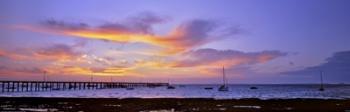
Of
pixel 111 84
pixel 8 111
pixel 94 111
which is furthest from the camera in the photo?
pixel 111 84

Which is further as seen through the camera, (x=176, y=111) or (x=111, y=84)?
(x=111, y=84)

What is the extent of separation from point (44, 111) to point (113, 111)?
5463 mm


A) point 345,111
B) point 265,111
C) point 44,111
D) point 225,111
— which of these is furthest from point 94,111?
point 345,111

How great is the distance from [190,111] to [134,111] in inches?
181

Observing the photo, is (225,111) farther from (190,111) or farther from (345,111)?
(345,111)

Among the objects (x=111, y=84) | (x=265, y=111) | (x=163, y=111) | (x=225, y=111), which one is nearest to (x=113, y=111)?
(x=163, y=111)

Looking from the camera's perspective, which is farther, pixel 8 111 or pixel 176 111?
pixel 176 111

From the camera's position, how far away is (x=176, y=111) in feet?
114

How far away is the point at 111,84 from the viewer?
642 ft

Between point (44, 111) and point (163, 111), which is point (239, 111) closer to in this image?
point (163, 111)

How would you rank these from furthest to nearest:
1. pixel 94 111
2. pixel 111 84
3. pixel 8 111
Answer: pixel 111 84
pixel 94 111
pixel 8 111

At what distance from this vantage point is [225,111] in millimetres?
35094

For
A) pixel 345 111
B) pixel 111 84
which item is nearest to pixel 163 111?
pixel 345 111

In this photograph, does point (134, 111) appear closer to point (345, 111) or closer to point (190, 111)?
point (190, 111)
